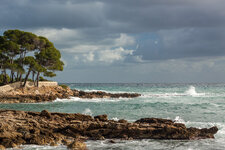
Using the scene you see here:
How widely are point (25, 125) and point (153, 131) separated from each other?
7.14 metres

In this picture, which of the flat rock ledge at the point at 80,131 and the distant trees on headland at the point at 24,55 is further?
the distant trees on headland at the point at 24,55

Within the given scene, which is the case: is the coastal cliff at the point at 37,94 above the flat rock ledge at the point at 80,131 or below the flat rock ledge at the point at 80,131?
above

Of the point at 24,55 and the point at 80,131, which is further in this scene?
the point at 24,55

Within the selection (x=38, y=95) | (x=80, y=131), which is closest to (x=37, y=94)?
(x=38, y=95)

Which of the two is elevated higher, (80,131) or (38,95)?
(38,95)

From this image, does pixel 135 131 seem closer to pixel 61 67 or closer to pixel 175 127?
pixel 175 127

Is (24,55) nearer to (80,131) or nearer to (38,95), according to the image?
(38,95)

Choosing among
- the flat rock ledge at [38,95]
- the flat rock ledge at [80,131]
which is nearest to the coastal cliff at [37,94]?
the flat rock ledge at [38,95]

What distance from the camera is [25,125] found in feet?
48.1

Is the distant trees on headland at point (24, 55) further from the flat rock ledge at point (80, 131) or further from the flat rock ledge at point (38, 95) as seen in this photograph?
the flat rock ledge at point (80, 131)

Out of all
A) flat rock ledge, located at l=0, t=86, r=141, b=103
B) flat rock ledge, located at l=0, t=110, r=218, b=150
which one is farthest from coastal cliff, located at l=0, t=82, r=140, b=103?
flat rock ledge, located at l=0, t=110, r=218, b=150

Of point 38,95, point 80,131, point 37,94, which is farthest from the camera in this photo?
point 37,94

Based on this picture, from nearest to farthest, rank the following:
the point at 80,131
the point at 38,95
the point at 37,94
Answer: the point at 80,131
the point at 38,95
the point at 37,94

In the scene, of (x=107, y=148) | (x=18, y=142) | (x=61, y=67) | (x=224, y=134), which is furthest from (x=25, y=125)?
(x=61, y=67)
